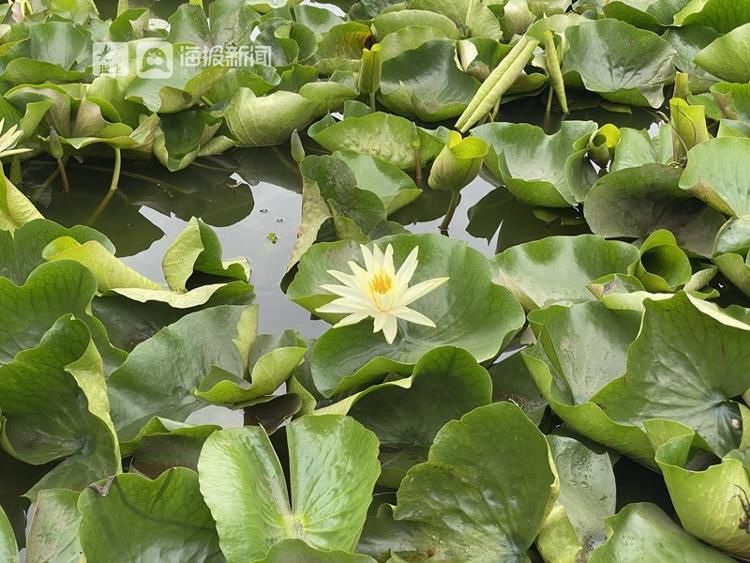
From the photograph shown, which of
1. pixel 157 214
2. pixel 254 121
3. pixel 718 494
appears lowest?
pixel 157 214

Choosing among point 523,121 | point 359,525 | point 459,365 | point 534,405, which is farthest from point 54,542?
point 523,121

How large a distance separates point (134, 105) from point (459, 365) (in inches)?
54.0

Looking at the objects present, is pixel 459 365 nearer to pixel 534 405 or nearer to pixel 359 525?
pixel 534 405

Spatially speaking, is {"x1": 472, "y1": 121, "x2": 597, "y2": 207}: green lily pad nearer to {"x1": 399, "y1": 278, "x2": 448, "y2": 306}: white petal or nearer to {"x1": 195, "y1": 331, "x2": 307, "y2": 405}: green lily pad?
{"x1": 399, "y1": 278, "x2": 448, "y2": 306}: white petal

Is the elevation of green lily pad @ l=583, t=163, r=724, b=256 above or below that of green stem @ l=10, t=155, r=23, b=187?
above

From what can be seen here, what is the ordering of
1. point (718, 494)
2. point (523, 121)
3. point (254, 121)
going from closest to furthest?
point (718, 494) < point (254, 121) < point (523, 121)

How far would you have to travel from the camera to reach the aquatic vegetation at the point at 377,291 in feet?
3.67

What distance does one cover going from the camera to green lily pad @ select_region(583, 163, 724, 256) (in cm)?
176

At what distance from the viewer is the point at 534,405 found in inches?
53.3

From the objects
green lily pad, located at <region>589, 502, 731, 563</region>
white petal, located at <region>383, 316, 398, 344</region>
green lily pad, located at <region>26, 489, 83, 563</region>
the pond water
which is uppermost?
white petal, located at <region>383, 316, 398, 344</region>

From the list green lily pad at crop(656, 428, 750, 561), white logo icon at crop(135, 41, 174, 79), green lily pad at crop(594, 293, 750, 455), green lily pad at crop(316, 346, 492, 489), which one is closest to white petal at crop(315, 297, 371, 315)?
green lily pad at crop(316, 346, 492, 489)

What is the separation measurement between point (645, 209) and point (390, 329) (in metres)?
0.77

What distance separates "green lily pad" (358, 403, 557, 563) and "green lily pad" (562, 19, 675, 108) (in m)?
1.52

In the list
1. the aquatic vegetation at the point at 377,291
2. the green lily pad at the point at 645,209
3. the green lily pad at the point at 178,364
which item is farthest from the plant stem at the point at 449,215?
the green lily pad at the point at 178,364
